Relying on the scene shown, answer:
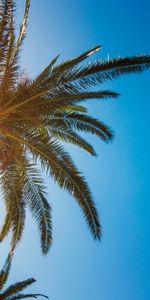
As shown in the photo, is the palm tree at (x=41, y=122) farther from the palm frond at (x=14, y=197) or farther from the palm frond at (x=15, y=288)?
the palm frond at (x=15, y=288)

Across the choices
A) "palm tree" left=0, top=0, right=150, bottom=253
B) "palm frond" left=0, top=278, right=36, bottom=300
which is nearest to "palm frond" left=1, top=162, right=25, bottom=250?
"palm tree" left=0, top=0, right=150, bottom=253

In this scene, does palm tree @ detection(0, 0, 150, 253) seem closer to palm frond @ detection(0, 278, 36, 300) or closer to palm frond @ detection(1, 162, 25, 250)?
palm frond @ detection(1, 162, 25, 250)

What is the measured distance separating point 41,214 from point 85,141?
2555mm

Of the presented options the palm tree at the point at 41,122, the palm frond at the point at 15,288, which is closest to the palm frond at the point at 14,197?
the palm tree at the point at 41,122

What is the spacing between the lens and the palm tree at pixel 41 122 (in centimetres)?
991

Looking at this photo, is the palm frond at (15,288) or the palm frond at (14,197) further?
the palm frond at (15,288)

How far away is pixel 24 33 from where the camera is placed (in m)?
10.1

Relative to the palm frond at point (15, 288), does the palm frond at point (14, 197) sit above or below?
above

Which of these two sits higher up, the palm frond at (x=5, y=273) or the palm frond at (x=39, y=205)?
the palm frond at (x=39, y=205)

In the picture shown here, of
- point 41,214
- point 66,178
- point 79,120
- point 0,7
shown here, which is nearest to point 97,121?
point 79,120

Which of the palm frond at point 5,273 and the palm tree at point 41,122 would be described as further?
the palm frond at point 5,273

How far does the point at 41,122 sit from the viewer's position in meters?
10.7

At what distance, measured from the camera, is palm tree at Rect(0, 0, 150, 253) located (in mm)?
9906

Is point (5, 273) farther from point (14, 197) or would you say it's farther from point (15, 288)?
point (14, 197)
